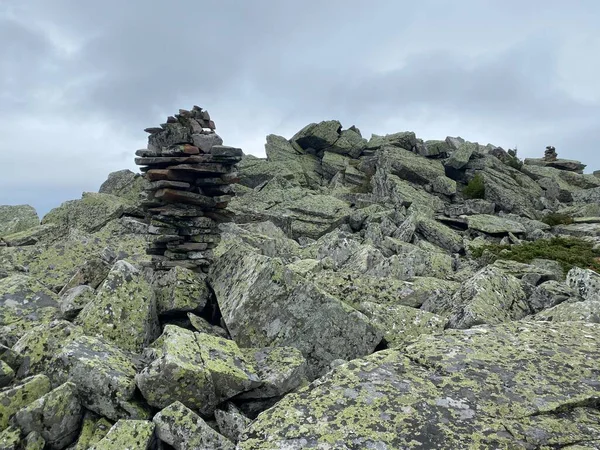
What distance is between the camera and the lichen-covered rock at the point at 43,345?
302 inches

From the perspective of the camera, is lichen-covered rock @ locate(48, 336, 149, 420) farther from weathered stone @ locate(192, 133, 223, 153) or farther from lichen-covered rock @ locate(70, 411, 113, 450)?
weathered stone @ locate(192, 133, 223, 153)

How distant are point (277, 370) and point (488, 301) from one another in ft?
18.2

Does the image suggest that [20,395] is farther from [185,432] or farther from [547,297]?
[547,297]

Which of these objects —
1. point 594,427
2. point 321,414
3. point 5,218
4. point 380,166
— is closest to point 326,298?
point 321,414

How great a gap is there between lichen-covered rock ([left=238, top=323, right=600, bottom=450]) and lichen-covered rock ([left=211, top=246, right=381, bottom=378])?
3238 millimetres

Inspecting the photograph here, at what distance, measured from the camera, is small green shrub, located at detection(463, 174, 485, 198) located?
5091 cm

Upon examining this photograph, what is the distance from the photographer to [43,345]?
801cm

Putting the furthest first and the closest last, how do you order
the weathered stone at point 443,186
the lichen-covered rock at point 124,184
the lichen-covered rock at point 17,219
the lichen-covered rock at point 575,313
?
the weathered stone at point 443,186
the lichen-covered rock at point 124,184
the lichen-covered rock at point 17,219
the lichen-covered rock at point 575,313

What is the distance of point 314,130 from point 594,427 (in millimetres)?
60993

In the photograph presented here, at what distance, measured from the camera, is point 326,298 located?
9.71 metres

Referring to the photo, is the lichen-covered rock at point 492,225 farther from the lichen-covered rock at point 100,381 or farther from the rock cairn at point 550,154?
the rock cairn at point 550,154

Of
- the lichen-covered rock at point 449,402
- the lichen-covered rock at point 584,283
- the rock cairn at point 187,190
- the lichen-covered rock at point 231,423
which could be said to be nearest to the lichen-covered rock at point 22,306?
the rock cairn at point 187,190

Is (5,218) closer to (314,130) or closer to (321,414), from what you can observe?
(321,414)

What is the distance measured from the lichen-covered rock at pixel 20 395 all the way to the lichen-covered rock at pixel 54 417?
283mm
